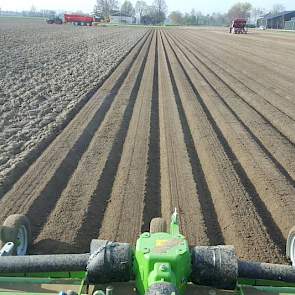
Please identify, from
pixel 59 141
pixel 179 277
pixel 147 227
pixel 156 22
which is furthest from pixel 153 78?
pixel 156 22

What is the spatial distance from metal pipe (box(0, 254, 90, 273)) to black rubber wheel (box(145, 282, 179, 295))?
3.31 ft

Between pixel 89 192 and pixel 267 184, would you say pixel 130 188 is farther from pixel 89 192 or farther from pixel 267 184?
pixel 267 184

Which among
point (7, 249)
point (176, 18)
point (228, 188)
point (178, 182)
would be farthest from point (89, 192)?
point (176, 18)

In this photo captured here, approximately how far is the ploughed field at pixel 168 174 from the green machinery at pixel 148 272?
1.35 metres

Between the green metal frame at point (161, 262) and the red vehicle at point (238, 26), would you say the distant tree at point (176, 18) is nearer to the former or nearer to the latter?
the red vehicle at point (238, 26)

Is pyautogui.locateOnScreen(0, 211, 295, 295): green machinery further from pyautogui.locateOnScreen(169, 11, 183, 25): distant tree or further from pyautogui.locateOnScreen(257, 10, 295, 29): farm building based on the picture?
pyautogui.locateOnScreen(169, 11, 183, 25): distant tree

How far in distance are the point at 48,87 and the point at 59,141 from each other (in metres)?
6.09

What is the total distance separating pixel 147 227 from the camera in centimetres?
586

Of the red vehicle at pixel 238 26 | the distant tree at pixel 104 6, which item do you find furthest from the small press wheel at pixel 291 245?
the distant tree at pixel 104 6

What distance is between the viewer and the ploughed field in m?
5.81

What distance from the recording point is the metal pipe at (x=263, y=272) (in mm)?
3839

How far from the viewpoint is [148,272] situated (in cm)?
334

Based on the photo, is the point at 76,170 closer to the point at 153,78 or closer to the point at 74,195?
the point at 74,195

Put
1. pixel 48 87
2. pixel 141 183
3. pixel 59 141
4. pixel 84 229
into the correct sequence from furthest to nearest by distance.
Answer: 1. pixel 48 87
2. pixel 59 141
3. pixel 141 183
4. pixel 84 229
